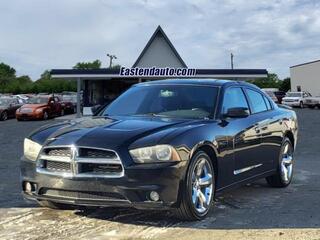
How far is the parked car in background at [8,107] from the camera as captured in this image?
117ft

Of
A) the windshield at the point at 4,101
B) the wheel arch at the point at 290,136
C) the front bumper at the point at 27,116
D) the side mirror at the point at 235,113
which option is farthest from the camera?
the windshield at the point at 4,101

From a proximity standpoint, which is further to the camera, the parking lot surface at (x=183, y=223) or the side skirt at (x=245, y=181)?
the side skirt at (x=245, y=181)

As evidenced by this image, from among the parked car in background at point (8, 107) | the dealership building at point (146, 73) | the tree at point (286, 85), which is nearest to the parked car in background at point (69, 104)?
the dealership building at point (146, 73)

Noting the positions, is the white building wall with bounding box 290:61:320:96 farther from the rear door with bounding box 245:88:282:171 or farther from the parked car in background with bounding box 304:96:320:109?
the rear door with bounding box 245:88:282:171

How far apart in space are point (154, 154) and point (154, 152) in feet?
0.07

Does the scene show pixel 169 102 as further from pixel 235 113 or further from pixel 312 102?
pixel 312 102

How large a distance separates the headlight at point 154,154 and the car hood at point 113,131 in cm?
8

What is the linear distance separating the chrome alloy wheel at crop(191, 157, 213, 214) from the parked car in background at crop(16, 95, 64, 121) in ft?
95.6

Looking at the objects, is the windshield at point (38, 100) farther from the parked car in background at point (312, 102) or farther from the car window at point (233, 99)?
the car window at point (233, 99)

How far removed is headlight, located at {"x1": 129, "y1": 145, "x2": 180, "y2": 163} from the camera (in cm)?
556

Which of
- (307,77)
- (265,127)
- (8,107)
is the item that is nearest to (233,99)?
(265,127)

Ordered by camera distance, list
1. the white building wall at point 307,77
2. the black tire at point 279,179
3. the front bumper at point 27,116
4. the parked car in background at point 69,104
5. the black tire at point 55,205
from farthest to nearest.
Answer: the white building wall at point 307,77 → the parked car in background at point 69,104 → the front bumper at point 27,116 → the black tire at point 279,179 → the black tire at point 55,205

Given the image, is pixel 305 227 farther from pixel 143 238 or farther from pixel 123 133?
pixel 123 133

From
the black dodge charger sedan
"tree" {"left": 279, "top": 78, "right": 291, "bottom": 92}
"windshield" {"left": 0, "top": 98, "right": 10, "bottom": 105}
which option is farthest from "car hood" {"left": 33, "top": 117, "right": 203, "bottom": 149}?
"tree" {"left": 279, "top": 78, "right": 291, "bottom": 92}
